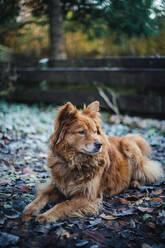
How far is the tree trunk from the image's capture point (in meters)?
7.65

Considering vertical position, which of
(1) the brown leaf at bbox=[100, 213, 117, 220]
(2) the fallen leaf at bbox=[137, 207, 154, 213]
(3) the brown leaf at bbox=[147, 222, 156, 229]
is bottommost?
(3) the brown leaf at bbox=[147, 222, 156, 229]

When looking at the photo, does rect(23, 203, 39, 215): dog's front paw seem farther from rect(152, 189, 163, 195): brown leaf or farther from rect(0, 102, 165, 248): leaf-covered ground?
rect(152, 189, 163, 195): brown leaf

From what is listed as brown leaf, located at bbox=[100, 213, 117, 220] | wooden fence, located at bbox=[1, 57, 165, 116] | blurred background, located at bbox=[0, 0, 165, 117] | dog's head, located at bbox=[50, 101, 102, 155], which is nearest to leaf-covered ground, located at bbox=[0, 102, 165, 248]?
brown leaf, located at bbox=[100, 213, 117, 220]

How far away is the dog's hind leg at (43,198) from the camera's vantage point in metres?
2.62

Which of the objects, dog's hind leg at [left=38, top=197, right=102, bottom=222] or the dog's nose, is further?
the dog's nose

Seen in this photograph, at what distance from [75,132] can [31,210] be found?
111 centimetres

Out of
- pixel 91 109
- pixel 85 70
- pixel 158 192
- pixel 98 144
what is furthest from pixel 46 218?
pixel 85 70

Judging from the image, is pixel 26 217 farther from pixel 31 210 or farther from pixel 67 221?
pixel 67 221

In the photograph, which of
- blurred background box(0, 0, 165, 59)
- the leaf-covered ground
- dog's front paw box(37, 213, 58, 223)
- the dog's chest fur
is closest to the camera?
the leaf-covered ground

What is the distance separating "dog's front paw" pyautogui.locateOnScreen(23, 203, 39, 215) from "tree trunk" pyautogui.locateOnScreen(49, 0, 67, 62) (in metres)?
6.68

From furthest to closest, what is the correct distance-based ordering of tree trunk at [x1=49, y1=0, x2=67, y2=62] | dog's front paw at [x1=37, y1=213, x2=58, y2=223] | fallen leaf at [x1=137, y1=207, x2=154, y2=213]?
1. tree trunk at [x1=49, y1=0, x2=67, y2=62]
2. fallen leaf at [x1=137, y1=207, x2=154, y2=213]
3. dog's front paw at [x1=37, y1=213, x2=58, y2=223]

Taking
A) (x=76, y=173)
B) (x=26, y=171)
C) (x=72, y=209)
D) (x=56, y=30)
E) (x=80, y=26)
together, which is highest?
(x=80, y=26)

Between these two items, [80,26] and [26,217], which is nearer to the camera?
[26,217]

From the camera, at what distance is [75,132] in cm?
299
